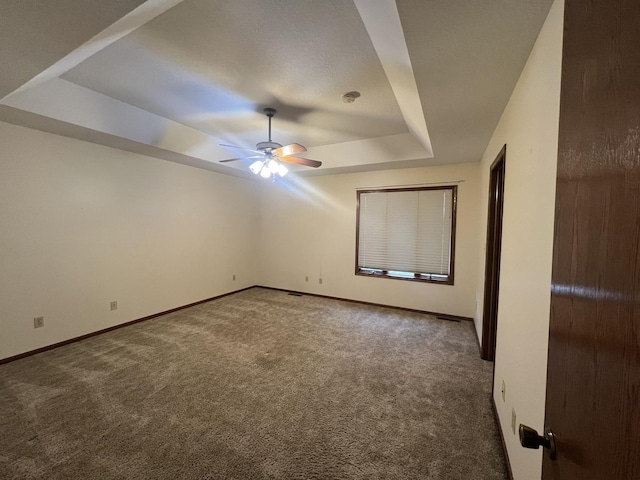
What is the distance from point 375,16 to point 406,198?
3249 millimetres

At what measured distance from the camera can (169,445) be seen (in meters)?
1.73

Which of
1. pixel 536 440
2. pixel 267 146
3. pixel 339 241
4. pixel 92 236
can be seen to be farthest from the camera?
pixel 339 241

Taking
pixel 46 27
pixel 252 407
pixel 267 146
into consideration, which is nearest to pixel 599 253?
pixel 252 407

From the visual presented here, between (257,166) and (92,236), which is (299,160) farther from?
(92,236)

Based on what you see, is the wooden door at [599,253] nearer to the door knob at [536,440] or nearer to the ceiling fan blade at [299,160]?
the door knob at [536,440]

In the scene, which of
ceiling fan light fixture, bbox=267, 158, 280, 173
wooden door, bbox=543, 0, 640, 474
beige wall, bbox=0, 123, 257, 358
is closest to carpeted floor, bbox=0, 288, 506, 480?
beige wall, bbox=0, 123, 257, 358

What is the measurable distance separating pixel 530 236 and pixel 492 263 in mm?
1570

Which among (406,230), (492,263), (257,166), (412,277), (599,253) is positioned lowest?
(412,277)

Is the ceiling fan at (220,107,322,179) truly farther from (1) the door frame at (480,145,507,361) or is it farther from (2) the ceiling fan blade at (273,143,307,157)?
(1) the door frame at (480,145,507,361)

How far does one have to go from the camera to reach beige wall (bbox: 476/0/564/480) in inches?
44.2

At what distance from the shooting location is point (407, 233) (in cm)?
441

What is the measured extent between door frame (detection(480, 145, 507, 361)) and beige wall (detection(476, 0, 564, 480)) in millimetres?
860

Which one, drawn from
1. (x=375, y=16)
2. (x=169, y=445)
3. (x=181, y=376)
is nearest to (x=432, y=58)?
(x=375, y=16)

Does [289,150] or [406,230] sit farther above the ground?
[289,150]
